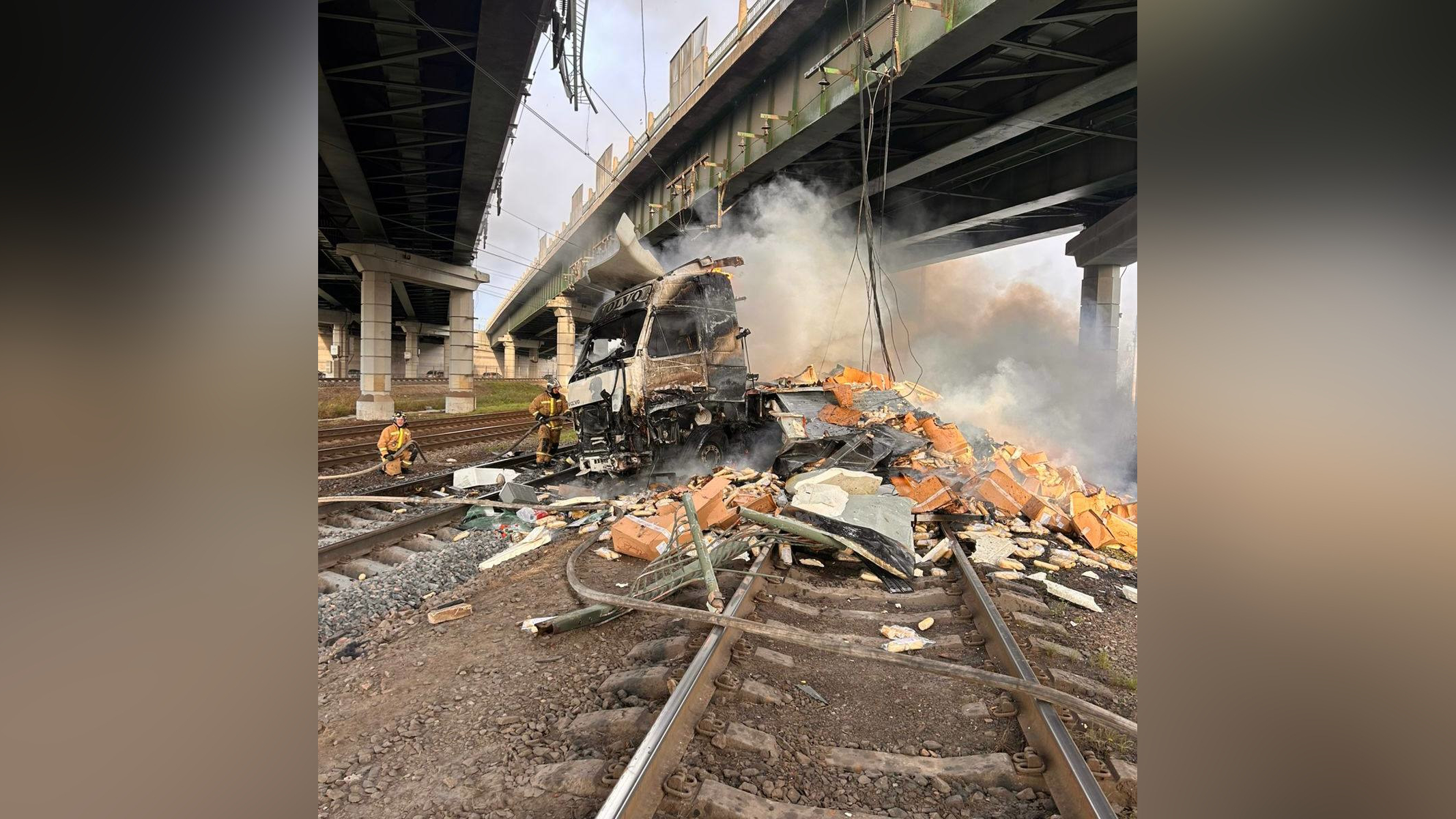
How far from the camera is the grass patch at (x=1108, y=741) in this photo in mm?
2342

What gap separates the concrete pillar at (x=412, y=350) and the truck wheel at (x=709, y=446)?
39.4m

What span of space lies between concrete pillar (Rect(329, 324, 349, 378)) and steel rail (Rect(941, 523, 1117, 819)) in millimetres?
43468

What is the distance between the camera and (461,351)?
70.6 feet

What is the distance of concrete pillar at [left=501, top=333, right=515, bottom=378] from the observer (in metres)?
47.3

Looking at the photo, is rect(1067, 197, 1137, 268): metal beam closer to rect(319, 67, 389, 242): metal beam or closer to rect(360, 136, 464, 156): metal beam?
rect(360, 136, 464, 156): metal beam

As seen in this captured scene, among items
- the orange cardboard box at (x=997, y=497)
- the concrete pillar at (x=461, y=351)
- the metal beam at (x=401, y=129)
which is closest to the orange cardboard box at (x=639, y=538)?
the orange cardboard box at (x=997, y=497)

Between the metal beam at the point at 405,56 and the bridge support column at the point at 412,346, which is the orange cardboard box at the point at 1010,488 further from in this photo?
A: the bridge support column at the point at 412,346

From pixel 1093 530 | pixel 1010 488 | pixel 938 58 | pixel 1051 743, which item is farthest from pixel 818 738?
pixel 938 58

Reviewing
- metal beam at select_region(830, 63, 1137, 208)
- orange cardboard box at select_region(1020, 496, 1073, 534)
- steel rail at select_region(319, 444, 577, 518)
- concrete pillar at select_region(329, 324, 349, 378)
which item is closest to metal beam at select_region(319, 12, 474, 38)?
steel rail at select_region(319, 444, 577, 518)
